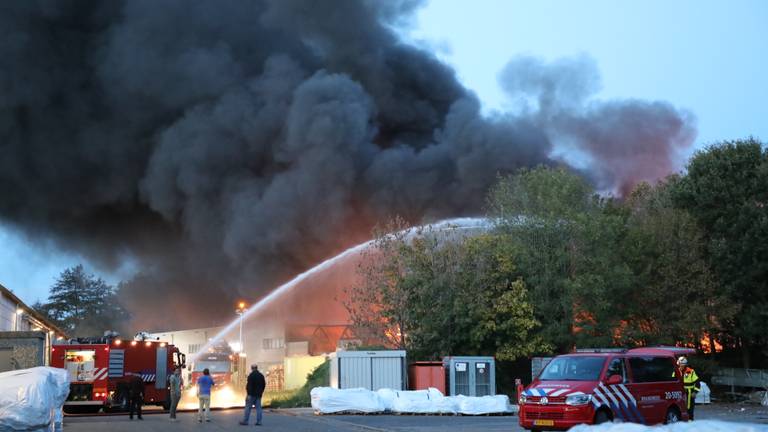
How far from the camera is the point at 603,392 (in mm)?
12703

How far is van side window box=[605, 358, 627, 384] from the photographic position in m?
13.2

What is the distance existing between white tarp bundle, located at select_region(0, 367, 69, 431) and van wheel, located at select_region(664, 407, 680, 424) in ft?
31.7

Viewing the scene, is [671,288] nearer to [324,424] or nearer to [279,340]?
[324,424]

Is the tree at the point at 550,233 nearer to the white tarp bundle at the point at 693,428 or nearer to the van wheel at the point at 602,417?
the van wheel at the point at 602,417

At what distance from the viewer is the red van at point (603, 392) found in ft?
41.0

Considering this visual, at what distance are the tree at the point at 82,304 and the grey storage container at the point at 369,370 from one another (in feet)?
218

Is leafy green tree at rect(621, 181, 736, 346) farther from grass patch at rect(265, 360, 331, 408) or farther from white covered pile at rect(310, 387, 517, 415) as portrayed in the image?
grass patch at rect(265, 360, 331, 408)

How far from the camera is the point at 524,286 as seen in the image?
28.3 m

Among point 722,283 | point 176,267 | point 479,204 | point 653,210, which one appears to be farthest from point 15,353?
point 176,267

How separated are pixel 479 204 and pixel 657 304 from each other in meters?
16.7

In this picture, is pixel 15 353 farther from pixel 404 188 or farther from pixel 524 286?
pixel 404 188

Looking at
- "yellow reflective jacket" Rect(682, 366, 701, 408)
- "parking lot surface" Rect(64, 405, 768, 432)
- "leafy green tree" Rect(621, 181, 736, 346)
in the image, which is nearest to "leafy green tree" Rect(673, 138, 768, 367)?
"leafy green tree" Rect(621, 181, 736, 346)

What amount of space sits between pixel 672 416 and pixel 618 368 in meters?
1.54

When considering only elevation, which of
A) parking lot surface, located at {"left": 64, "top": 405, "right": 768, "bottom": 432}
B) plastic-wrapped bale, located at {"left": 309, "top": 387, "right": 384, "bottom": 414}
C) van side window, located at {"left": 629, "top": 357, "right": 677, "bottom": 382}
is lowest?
parking lot surface, located at {"left": 64, "top": 405, "right": 768, "bottom": 432}
